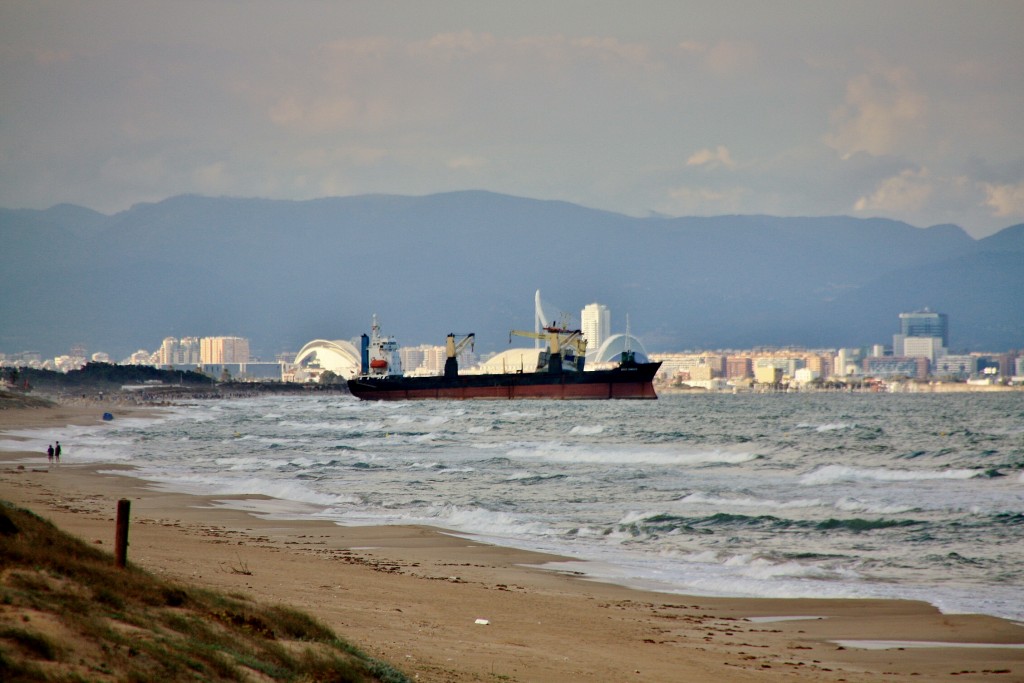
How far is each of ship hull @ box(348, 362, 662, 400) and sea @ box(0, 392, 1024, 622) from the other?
53235 millimetres

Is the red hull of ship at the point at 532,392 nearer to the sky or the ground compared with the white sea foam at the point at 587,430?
nearer to the sky

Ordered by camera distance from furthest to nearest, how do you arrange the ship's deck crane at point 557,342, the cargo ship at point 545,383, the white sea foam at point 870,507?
the ship's deck crane at point 557,342, the cargo ship at point 545,383, the white sea foam at point 870,507

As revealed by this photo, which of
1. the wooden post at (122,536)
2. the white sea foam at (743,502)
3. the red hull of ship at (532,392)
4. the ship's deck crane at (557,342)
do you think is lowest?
the white sea foam at (743,502)

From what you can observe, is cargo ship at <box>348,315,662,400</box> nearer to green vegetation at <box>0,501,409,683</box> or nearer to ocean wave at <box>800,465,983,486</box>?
ocean wave at <box>800,465,983,486</box>

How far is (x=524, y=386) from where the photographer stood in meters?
112

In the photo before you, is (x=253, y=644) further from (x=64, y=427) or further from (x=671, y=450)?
(x=64, y=427)

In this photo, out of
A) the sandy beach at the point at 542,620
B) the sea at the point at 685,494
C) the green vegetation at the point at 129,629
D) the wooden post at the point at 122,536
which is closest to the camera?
the green vegetation at the point at 129,629

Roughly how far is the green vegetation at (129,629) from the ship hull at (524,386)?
9536 centimetres

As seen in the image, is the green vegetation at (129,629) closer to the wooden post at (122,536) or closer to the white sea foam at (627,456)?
the wooden post at (122,536)

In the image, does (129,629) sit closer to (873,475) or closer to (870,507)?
(870,507)

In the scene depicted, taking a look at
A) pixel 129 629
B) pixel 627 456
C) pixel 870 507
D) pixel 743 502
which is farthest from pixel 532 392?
pixel 129 629

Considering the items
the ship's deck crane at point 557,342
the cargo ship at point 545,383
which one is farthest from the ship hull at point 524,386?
the ship's deck crane at point 557,342

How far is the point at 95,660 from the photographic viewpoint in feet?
20.1

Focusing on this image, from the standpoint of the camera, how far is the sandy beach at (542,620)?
905cm
